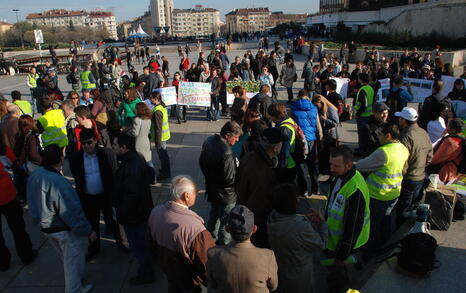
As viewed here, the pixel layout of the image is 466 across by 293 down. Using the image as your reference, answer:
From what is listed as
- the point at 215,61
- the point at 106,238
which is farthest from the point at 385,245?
the point at 215,61

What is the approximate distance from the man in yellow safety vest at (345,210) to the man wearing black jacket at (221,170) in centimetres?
129

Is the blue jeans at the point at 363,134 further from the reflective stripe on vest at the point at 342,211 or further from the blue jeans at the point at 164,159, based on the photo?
the reflective stripe on vest at the point at 342,211

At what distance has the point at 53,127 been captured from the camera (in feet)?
21.8

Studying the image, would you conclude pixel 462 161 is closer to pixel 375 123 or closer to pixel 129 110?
pixel 375 123

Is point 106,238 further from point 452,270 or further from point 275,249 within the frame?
point 452,270

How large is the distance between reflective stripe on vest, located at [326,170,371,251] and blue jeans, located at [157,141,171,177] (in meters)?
4.16

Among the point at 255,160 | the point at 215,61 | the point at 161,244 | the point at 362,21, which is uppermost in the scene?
the point at 362,21

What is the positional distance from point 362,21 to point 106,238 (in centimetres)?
4454

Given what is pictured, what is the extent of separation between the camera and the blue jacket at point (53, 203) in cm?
368

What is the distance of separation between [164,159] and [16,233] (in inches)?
121

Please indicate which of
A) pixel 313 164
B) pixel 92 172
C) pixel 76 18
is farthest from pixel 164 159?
pixel 76 18

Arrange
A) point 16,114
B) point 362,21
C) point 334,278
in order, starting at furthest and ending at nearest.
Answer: point 362,21, point 16,114, point 334,278

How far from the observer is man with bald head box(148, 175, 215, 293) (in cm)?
302

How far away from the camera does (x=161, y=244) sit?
3.14 meters
